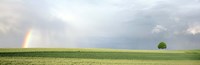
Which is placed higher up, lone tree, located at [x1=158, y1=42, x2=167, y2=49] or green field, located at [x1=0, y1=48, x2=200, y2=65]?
lone tree, located at [x1=158, y1=42, x2=167, y2=49]

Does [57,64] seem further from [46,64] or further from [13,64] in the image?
[13,64]

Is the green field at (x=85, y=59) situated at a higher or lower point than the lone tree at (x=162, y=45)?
lower

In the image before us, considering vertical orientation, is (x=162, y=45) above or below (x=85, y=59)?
above

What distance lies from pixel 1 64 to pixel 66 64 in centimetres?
960

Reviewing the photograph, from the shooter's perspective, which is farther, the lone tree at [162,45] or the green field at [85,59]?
the lone tree at [162,45]

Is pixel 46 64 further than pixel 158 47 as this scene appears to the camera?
No

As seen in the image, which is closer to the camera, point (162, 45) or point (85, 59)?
point (85, 59)

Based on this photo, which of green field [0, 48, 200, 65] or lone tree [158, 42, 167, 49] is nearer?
green field [0, 48, 200, 65]

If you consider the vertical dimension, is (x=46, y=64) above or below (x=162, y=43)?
below

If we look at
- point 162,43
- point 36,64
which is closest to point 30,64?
point 36,64

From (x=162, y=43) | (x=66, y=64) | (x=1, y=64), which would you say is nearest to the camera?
(x=1, y=64)

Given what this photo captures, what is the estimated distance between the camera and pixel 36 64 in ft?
144

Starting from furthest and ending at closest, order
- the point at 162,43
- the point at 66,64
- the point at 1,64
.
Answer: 1. the point at 162,43
2. the point at 66,64
3. the point at 1,64

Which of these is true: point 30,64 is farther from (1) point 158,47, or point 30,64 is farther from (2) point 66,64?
(1) point 158,47
